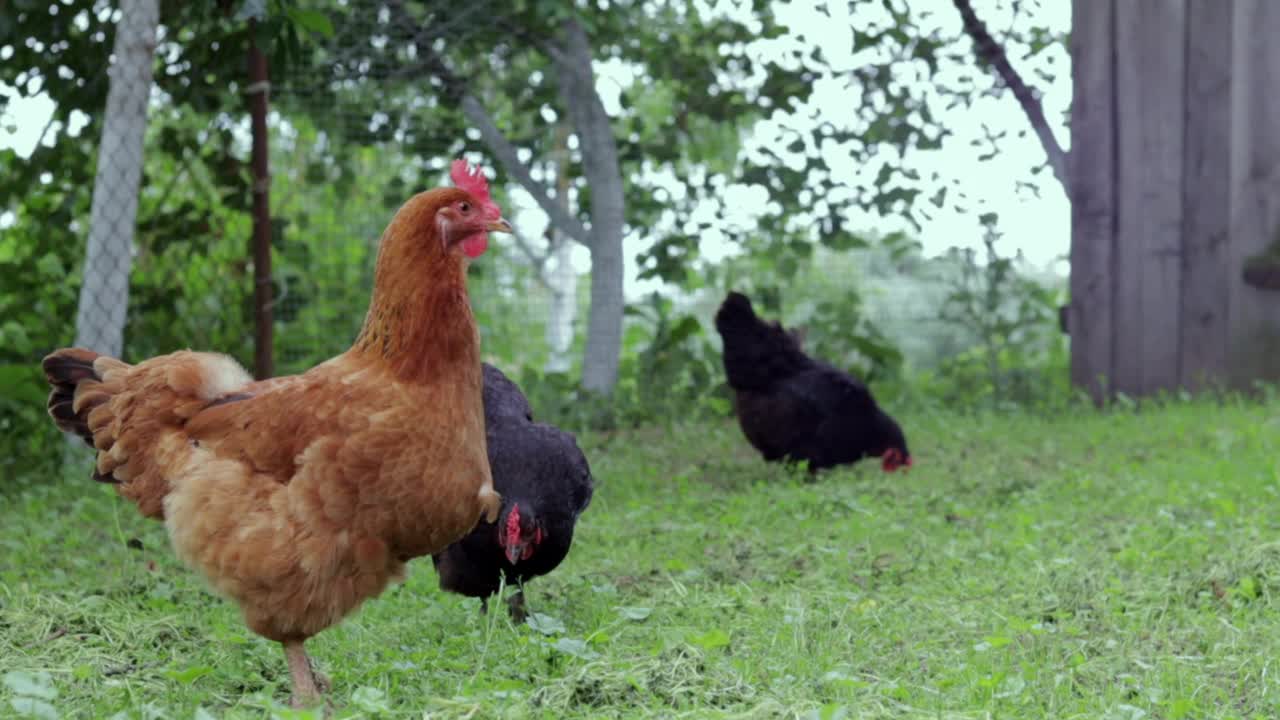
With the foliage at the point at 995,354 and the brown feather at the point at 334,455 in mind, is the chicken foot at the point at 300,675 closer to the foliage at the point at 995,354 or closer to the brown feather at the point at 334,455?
Answer: the brown feather at the point at 334,455

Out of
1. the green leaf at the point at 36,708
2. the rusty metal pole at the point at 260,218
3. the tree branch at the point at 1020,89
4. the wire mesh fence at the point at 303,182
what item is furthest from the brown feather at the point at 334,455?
the tree branch at the point at 1020,89

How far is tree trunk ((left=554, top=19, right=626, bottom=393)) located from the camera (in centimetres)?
698

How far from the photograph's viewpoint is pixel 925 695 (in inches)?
104

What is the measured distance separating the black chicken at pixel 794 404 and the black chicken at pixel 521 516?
2.45 m

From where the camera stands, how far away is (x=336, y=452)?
2.60m

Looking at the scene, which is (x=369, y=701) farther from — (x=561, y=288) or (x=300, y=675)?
(x=561, y=288)

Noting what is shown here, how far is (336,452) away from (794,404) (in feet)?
12.1

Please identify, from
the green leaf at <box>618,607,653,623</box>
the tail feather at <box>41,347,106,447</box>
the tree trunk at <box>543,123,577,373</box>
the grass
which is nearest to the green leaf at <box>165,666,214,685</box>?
the grass

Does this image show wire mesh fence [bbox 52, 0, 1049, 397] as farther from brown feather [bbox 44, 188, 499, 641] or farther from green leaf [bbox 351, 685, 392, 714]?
green leaf [bbox 351, 685, 392, 714]

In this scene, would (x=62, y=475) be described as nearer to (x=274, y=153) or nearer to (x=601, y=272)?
Answer: (x=274, y=153)

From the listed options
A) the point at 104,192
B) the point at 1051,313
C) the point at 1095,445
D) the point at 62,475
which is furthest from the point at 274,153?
the point at 1051,313

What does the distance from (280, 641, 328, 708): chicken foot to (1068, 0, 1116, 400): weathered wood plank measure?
242 inches

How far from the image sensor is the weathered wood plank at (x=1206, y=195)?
24.1ft

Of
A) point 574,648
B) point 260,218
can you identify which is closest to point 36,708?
point 574,648
